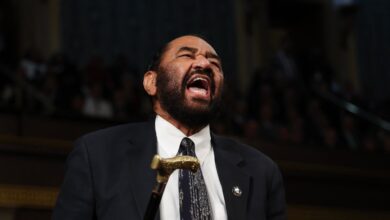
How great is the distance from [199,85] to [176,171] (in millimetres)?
255

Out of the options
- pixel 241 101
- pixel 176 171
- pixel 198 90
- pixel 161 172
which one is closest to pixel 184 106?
pixel 198 90

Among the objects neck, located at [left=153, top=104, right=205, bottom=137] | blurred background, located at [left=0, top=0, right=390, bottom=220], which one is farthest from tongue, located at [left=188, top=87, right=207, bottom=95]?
blurred background, located at [left=0, top=0, right=390, bottom=220]

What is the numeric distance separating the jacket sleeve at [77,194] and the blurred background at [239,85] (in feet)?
7.56

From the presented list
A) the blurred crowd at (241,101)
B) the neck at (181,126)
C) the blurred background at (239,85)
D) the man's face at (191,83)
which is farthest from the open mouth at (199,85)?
the blurred crowd at (241,101)

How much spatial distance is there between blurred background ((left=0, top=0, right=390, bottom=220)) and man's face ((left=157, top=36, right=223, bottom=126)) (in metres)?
2.30

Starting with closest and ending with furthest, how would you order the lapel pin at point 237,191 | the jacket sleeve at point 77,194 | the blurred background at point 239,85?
the jacket sleeve at point 77,194
the lapel pin at point 237,191
the blurred background at point 239,85

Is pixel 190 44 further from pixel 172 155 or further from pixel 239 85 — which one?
pixel 239 85

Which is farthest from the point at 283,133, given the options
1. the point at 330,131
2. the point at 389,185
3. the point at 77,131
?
the point at 77,131

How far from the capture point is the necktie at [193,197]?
210cm

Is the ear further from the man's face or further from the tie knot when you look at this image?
the tie knot

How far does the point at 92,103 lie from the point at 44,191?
1810mm

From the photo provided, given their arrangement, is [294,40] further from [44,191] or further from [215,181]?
[215,181]

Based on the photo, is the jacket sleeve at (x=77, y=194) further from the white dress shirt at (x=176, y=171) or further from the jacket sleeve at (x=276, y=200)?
the jacket sleeve at (x=276, y=200)

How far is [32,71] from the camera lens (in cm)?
691
